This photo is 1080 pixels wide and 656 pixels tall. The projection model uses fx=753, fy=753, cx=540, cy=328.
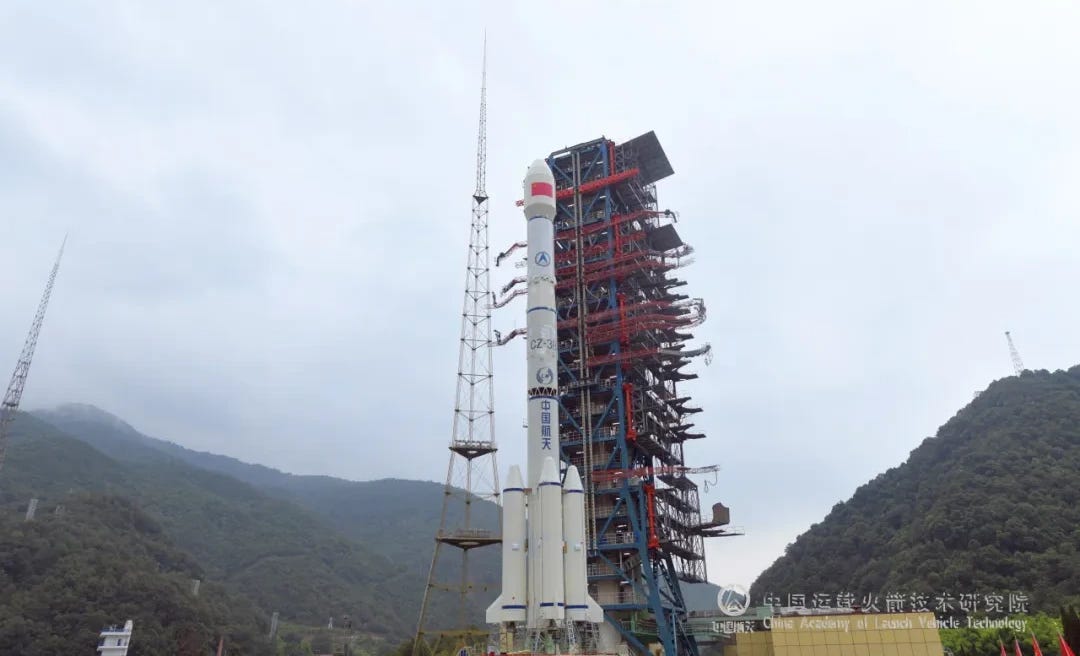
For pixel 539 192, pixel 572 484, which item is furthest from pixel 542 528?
pixel 539 192

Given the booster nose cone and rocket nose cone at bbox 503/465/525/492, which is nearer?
rocket nose cone at bbox 503/465/525/492

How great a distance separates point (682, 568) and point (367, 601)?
101564 mm

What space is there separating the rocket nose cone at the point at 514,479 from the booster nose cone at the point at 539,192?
1666cm

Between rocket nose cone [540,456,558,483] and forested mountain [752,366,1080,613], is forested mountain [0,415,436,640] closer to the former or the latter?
forested mountain [752,366,1080,613]

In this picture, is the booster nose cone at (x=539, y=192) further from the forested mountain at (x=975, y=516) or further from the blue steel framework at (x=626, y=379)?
the forested mountain at (x=975, y=516)

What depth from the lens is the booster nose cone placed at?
48.5m

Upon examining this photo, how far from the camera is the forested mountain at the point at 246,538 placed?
454 ft

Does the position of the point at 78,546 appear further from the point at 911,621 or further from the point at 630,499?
the point at 911,621

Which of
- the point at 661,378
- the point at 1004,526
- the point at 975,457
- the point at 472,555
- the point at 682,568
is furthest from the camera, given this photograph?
the point at 472,555

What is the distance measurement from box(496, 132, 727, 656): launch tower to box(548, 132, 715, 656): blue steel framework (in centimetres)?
11

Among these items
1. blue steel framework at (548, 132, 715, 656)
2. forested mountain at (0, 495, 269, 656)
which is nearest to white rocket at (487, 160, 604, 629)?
blue steel framework at (548, 132, 715, 656)

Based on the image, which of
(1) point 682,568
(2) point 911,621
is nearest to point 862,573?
(1) point 682,568

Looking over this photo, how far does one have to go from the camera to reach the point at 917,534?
8269 cm
